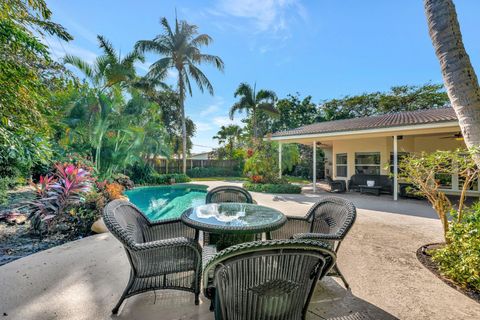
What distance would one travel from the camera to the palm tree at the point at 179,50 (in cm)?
1688

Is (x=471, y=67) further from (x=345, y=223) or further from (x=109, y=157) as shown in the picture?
(x=109, y=157)

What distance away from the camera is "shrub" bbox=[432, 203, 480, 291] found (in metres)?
2.65

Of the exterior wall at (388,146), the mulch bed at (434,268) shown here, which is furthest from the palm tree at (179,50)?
the mulch bed at (434,268)

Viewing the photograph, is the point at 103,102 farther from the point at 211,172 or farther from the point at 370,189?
the point at 211,172

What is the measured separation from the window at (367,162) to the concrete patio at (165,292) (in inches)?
396

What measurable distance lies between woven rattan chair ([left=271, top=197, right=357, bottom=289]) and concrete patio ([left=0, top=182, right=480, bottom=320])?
385 millimetres

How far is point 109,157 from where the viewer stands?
11.5 metres

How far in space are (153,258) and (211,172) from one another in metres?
20.9

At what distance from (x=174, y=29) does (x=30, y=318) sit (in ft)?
62.3

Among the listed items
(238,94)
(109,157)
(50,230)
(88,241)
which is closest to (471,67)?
(88,241)

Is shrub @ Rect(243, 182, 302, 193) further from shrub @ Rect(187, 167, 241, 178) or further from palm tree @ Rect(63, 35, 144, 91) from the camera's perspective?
shrub @ Rect(187, 167, 241, 178)

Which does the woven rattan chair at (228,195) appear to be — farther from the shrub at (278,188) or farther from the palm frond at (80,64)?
the palm frond at (80,64)

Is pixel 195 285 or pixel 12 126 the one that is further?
pixel 12 126

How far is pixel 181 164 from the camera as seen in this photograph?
75.7 feet
